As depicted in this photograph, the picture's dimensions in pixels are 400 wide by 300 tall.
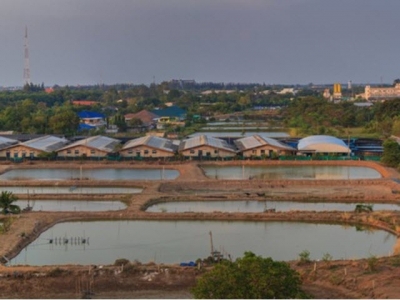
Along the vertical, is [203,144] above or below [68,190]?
above

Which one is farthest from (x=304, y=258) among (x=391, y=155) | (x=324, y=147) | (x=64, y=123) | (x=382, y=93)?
(x=382, y=93)

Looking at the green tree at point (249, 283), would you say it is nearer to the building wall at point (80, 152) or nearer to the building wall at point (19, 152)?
the building wall at point (80, 152)

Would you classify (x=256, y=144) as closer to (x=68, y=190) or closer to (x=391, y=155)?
(x=391, y=155)

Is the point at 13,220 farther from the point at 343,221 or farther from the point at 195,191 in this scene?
the point at 343,221

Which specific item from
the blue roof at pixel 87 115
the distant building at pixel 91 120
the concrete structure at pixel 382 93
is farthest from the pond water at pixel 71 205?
the concrete structure at pixel 382 93

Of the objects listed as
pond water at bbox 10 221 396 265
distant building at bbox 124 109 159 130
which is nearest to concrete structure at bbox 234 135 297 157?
pond water at bbox 10 221 396 265

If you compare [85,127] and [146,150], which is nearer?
[146,150]

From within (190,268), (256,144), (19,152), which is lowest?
(190,268)
